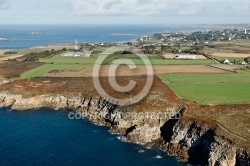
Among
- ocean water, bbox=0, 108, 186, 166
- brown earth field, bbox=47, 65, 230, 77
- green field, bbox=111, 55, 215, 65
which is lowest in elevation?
ocean water, bbox=0, 108, 186, 166

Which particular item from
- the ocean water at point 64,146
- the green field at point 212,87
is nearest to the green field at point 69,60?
the green field at point 212,87

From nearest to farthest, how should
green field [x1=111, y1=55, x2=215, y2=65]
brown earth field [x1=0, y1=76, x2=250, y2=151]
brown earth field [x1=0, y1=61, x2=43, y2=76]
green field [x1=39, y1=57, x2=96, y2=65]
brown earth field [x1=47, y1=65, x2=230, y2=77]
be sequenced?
brown earth field [x1=0, y1=76, x2=250, y2=151] → brown earth field [x1=47, y1=65, x2=230, y2=77] → brown earth field [x1=0, y1=61, x2=43, y2=76] → green field [x1=111, y1=55, x2=215, y2=65] → green field [x1=39, y1=57, x2=96, y2=65]

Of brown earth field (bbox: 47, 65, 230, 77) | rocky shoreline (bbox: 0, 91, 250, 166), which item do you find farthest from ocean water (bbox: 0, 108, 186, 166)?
brown earth field (bbox: 47, 65, 230, 77)

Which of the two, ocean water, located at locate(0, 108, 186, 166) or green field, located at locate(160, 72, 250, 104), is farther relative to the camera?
green field, located at locate(160, 72, 250, 104)

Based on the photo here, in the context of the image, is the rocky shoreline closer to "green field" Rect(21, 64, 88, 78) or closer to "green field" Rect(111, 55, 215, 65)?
"green field" Rect(21, 64, 88, 78)

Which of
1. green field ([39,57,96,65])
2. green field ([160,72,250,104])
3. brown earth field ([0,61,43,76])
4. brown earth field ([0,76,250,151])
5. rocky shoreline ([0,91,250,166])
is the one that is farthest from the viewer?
green field ([39,57,96,65])

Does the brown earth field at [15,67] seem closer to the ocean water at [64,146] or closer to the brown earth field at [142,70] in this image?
the brown earth field at [142,70]
